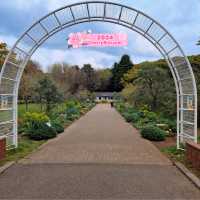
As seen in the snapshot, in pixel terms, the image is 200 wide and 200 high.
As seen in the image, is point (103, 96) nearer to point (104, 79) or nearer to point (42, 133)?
point (104, 79)

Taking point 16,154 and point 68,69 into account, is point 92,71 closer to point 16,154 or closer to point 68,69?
point 68,69

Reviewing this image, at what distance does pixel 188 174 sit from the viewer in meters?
8.91

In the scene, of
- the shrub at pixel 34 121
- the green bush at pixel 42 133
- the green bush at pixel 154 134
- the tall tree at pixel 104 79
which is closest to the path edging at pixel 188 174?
the green bush at pixel 154 134

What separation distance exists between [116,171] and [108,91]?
341 ft

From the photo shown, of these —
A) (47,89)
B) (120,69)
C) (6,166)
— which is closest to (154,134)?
(6,166)

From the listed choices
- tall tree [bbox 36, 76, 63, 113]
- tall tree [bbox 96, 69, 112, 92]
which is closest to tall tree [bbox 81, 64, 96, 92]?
tall tree [bbox 96, 69, 112, 92]

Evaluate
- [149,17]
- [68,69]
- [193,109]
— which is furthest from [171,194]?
[68,69]

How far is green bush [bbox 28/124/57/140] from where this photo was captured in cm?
1780

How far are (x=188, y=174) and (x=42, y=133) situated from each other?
10252mm

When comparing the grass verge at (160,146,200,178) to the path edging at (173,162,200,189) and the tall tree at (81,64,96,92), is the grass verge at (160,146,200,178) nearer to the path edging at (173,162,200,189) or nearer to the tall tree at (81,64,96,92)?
the path edging at (173,162,200,189)

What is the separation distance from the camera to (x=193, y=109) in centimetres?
1279

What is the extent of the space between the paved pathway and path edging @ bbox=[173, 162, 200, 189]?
11 centimetres

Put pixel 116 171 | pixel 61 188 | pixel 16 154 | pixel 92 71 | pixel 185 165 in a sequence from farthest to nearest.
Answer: pixel 92 71 < pixel 16 154 < pixel 185 165 < pixel 116 171 < pixel 61 188

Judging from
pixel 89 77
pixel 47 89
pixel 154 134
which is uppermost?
pixel 89 77
